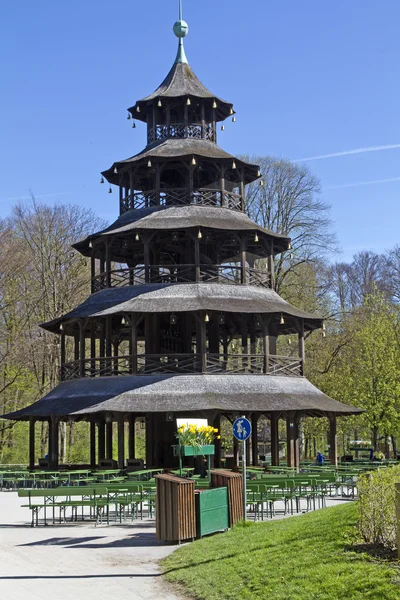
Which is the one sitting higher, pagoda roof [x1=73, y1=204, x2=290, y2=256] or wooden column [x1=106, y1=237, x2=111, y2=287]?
pagoda roof [x1=73, y1=204, x2=290, y2=256]

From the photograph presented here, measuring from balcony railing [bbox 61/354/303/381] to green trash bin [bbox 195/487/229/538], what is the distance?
1761cm

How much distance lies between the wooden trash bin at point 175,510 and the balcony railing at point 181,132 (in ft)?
98.4

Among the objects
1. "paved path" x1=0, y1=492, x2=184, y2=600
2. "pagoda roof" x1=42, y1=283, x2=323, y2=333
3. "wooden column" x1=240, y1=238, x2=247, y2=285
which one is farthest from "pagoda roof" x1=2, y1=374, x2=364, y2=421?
"paved path" x1=0, y1=492, x2=184, y2=600

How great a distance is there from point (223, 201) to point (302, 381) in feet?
32.3

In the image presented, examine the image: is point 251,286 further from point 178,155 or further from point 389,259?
point 389,259

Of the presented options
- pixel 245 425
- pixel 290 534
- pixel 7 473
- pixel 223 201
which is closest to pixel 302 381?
pixel 223 201

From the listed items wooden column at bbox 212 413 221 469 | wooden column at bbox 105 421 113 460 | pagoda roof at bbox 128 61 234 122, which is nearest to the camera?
wooden column at bbox 212 413 221 469

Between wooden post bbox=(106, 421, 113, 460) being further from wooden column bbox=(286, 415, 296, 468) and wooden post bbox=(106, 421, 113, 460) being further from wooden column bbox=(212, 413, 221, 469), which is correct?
wooden column bbox=(286, 415, 296, 468)

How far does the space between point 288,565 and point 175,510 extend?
5113 millimetres

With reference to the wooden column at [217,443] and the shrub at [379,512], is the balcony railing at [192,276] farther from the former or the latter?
the shrub at [379,512]

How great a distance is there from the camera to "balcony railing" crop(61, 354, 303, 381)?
37219 mm

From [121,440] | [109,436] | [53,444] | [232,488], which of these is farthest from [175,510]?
[53,444]

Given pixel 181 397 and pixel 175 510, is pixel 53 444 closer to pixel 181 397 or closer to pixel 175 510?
pixel 181 397

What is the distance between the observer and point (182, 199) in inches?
1676
